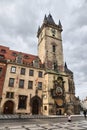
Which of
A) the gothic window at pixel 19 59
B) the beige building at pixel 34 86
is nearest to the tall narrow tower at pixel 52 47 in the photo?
the beige building at pixel 34 86

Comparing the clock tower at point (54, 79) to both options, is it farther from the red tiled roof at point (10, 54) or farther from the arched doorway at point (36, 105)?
the red tiled roof at point (10, 54)

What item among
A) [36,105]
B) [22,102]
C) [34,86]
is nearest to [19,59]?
[34,86]

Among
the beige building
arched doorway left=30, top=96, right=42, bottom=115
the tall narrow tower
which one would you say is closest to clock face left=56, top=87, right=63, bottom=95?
the beige building

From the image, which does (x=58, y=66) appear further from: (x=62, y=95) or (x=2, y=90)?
(x=2, y=90)

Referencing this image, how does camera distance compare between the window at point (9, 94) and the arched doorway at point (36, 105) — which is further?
the arched doorway at point (36, 105)

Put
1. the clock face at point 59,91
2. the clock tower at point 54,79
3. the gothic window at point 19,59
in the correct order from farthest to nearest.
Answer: the gothic window at point 19,59, the clock face at point 59,91, the clock tower at point 54,79

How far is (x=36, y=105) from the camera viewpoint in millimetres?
31578

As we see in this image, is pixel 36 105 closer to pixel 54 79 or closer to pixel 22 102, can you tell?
pixel 22 102

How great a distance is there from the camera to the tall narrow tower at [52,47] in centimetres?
3733

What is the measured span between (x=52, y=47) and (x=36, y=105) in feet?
63.6

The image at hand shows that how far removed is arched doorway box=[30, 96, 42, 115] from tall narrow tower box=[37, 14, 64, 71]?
983 centimetres

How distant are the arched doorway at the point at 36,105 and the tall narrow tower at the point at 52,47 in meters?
9.83

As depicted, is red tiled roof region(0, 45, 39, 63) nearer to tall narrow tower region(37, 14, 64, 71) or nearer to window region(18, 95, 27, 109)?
tall narrow tower region(37, 14, 64, 71)

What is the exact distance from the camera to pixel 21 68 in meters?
32.8
